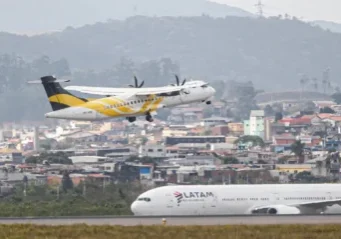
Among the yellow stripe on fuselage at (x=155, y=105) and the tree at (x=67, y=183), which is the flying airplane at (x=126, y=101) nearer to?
the yellow stripe on fuselage at (x=155, y=105)

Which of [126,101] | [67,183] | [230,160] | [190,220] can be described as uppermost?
[126,101]

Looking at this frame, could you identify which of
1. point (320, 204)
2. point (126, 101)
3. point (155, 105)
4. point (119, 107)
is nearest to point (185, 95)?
point (155, 105)

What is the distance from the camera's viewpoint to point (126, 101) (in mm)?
72188

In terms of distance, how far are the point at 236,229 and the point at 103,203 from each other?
1173 inches

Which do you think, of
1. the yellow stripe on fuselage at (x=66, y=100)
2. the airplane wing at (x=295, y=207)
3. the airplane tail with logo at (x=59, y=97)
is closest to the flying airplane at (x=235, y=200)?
the airplane wing at (x=295, y=207)

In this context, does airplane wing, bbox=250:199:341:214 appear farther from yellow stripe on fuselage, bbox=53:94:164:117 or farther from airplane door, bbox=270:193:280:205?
yellow stripe on fuselage, bbox=53:94:164:117

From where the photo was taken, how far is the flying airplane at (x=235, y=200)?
64.2 metres

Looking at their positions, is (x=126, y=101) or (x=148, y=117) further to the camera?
(x=126, y=101)

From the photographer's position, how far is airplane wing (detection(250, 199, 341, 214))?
6519 cm

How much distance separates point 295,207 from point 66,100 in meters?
14.0

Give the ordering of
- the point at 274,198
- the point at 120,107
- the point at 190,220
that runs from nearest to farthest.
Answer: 1. the point at 190,220
2. the point at 274,198
3. the point at 120,107

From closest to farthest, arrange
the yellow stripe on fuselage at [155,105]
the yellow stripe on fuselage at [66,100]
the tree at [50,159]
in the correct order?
1. the yellow stripe on fuselage at [155,105]
2. the yellow stripe on fuselage at [66,100]
3. the tree at [50,159]

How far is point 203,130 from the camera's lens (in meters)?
Result: 193

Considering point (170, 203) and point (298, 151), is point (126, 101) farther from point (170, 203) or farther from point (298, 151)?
point (298, 151)
